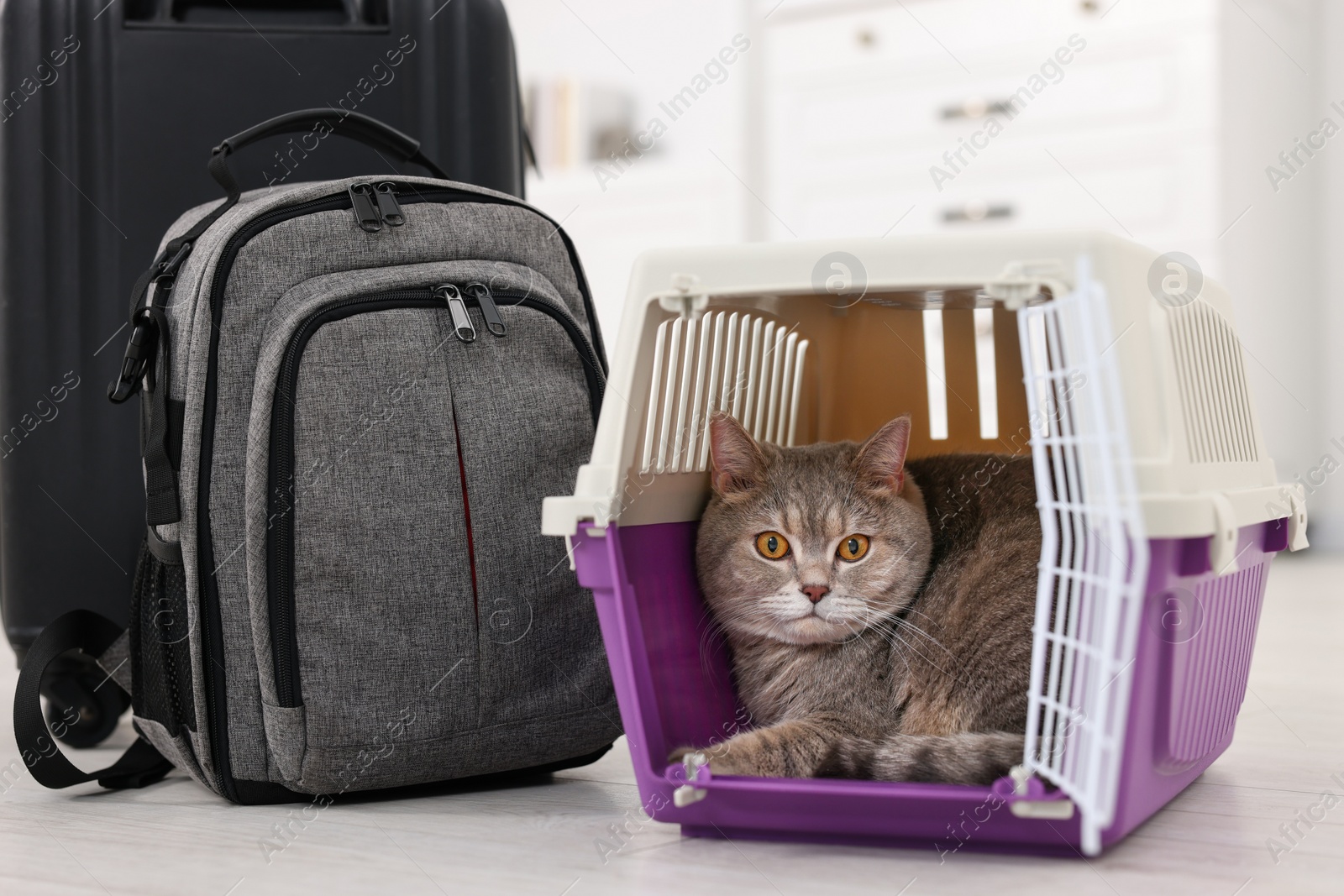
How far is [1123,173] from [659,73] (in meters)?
1.48

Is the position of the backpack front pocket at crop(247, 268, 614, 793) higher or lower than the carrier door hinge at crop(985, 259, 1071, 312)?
lower

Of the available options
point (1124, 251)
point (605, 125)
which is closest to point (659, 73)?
point (605, 125)

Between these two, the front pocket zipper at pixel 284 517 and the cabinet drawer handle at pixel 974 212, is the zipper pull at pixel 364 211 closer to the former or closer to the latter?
the front pocket zipper at pixel 284 517

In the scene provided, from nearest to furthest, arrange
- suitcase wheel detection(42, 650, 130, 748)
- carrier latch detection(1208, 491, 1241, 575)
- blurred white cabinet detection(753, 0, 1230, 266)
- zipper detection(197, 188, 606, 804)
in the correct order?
carrier latch detection(1208, 491, 1241, 575)
zipper detection(197, 188, 606, 804)
suitcase wheel detection(42, 650, 130, 748)
blurred white cabinet detection(753, 0, 1230, 266)

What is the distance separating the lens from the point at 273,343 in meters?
1.03

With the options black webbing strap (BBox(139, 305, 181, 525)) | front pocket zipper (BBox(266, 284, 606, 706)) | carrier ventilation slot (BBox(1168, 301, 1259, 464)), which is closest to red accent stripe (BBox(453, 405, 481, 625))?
front pocket zipper (BBox(266, 284, 606, 706))

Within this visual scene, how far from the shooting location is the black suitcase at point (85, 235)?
53.7 inches

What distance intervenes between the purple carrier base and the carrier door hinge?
0.65ft

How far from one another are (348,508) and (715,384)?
41cm

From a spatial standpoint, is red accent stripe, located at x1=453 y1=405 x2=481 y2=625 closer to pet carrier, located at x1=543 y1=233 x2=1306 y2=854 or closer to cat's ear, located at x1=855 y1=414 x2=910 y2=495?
pet carrier, located at x1=543 y1=233 x2=1306 y2=854

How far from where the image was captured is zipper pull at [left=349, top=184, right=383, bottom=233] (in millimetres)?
1106

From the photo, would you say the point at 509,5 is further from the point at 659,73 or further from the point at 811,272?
the point at 811,272

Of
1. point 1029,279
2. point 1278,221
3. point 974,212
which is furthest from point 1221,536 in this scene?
point 1278,221

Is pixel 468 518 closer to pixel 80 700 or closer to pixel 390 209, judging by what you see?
pixel 390 209
